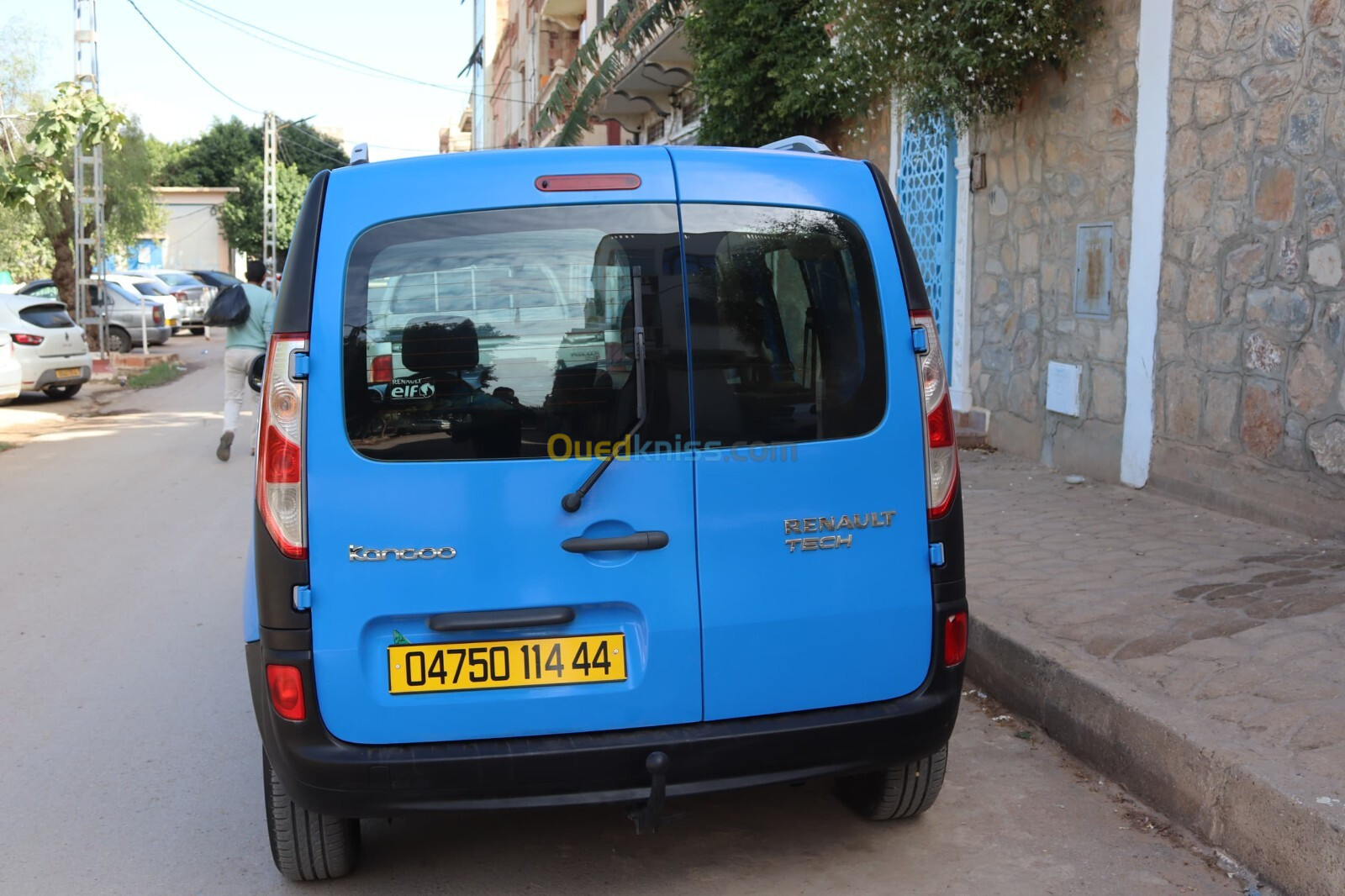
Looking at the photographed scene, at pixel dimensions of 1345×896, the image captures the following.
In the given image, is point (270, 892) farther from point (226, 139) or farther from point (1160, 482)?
point (226, 139)

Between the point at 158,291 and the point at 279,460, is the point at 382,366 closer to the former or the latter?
the point at 279,460

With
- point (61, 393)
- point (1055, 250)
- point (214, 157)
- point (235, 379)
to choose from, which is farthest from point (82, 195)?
point (214, 157)

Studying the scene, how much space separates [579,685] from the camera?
3115mm

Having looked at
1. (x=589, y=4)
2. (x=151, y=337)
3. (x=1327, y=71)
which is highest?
(x=589, y=4)

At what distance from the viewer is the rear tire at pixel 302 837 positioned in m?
3.40

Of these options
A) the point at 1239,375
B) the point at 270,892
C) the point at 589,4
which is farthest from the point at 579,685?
the point at 589,4

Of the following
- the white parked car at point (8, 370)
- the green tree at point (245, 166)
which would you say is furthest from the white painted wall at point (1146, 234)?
the green tree at point (245, 166)

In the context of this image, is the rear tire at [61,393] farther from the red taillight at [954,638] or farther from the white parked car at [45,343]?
the red taillight at [954,638]

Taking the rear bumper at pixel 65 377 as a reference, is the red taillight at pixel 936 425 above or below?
above

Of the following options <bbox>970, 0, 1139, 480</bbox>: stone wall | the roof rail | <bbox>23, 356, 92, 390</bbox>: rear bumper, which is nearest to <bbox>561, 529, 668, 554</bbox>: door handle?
the roof rail

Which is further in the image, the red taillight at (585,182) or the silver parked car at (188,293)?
the silver parked car at (188,293)

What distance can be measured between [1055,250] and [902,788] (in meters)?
6.16

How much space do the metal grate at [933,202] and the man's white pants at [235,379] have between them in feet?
19.9

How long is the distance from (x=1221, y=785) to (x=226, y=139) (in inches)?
2899
